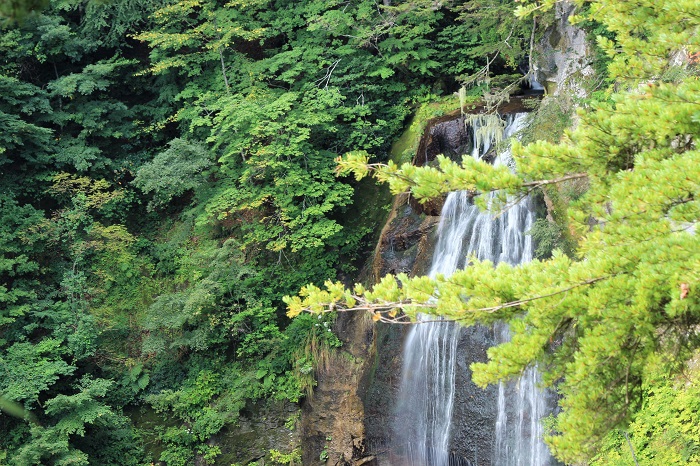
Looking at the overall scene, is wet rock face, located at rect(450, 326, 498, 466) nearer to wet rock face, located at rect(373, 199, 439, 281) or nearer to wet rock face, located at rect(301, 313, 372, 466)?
wet rock face, located at rect(373, 199, 439, 281)

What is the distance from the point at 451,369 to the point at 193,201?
22.7 ft

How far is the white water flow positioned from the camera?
967 cm

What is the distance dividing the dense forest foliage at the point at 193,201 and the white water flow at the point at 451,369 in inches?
91.4

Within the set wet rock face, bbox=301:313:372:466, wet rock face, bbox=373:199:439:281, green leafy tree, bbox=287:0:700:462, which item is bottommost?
wet rock face, bbox=301:313:372:466

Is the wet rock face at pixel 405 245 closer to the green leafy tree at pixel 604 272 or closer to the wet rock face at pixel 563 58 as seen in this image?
the wet rock face at pixel 563 58

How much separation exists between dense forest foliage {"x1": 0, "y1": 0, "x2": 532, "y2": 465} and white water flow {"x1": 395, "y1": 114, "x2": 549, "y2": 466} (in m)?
2.32

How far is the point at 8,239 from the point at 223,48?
6033 mm

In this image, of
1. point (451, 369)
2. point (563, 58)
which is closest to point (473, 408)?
point (451, 369)

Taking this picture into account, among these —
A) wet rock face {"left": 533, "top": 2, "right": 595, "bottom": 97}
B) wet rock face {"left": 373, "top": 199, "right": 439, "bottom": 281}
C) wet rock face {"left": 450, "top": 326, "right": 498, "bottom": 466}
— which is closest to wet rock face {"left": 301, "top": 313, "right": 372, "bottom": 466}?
wet rock face {"left": 373, "top": 199, "right": 439, "bottom": 281}

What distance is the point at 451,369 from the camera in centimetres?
1054

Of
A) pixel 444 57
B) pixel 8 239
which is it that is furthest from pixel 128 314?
pixel 444 57

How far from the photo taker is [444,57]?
14.6m

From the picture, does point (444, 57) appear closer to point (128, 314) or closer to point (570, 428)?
point (128, 314)

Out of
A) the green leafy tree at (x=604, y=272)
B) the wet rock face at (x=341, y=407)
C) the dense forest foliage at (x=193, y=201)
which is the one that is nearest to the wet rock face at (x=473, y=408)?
the wet rock face at (x=341, y=407)
